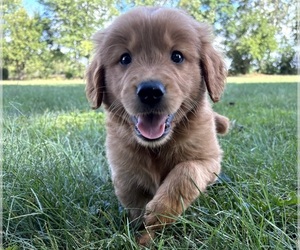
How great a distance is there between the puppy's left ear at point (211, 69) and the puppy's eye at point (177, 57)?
0.17 m

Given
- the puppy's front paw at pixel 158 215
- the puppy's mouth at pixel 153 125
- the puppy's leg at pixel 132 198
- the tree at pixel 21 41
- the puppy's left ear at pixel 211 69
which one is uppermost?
the puppy's left ear at pixel 211 69

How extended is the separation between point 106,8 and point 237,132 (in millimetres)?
1761

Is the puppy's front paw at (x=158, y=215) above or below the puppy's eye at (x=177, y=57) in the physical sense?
below

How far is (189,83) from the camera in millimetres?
1937

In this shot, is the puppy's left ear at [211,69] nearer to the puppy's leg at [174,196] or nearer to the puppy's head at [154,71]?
the puppy's head at [154,71]

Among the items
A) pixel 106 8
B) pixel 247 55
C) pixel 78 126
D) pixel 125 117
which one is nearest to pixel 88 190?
pixel 125 117

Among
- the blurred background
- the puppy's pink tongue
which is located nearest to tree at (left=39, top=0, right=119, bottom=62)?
the blurred background

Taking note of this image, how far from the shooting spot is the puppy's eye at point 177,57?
1910mm

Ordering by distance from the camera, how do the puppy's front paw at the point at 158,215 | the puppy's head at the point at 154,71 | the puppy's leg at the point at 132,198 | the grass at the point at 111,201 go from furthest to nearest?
the puppy's leg at the point at 132,198 < the puppy's head at the point at 154,71 < the puppy's front paw at the point at 158,215 < the grass at the point at 111,201

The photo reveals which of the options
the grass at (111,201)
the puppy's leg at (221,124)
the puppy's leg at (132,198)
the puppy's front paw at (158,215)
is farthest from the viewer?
the puppy's leg at (221,124)

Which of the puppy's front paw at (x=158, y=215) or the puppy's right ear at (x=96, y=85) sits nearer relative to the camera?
the puppy's front paw at (x=158, y=215)

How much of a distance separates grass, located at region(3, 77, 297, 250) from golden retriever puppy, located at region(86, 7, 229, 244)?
0.11 meters

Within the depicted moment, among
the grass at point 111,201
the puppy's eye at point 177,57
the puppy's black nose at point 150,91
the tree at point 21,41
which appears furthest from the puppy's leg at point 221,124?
the tree at point 21,41

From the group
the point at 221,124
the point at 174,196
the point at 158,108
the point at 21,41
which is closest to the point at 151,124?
the point at 158,108
